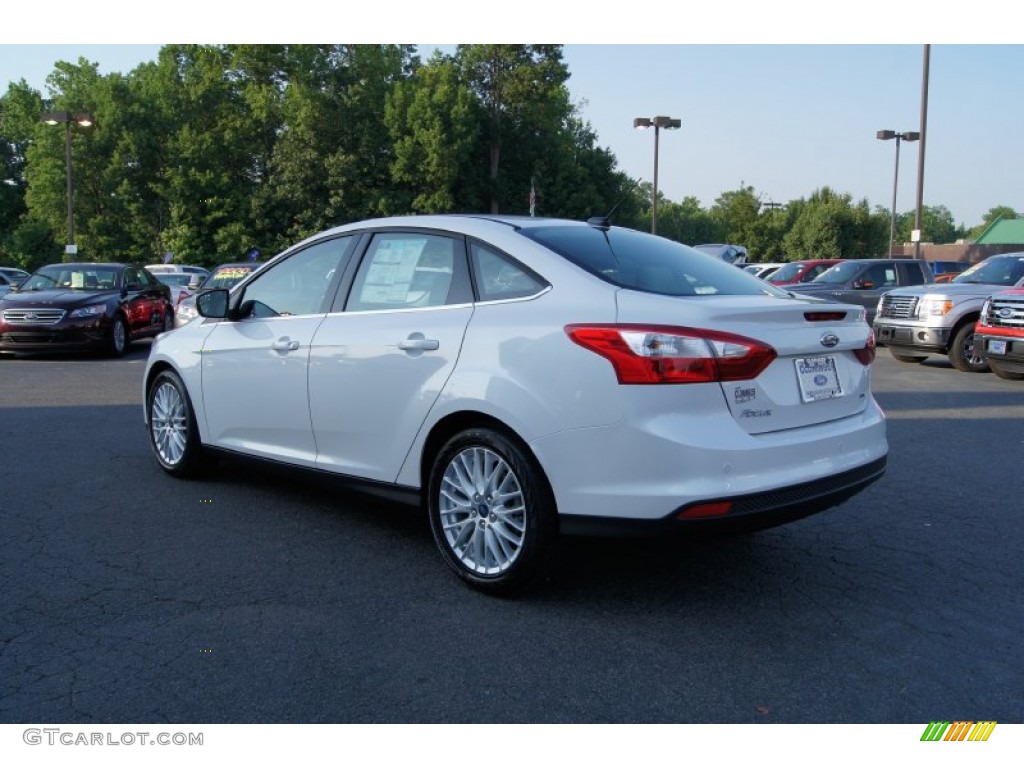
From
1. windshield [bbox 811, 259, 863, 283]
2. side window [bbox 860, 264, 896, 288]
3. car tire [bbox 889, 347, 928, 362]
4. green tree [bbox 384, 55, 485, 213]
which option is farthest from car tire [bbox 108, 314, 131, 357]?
green tree [bbox 384, 55, 485, 213]

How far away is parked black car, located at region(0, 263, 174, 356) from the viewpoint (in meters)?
14.6

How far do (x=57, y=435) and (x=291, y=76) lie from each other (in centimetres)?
5959

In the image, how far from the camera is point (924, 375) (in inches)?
528

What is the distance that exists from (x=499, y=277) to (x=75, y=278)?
13.7 meters

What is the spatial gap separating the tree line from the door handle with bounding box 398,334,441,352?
51122 mm

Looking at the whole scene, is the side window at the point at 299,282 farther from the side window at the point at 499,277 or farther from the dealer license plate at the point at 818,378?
the dealer license plate at the point at 818,378

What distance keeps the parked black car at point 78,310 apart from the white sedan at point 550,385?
10.6m

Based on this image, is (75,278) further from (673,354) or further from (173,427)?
(673,354)

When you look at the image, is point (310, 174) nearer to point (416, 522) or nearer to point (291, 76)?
point (291, 76)

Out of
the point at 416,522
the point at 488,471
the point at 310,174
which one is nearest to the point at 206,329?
the point at 416,522

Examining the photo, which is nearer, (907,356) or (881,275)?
(907,356)

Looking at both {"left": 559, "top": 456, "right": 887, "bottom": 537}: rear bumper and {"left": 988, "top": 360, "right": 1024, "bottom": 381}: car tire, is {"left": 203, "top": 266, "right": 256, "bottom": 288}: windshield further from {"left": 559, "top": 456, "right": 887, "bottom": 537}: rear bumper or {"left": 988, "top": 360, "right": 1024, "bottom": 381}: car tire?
{"left": 559, "top": 456, "right": 887, "bottom": 537}: rear bumper

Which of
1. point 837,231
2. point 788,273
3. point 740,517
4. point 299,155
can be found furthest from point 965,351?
point 299,155

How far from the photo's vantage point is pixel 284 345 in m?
5.25
